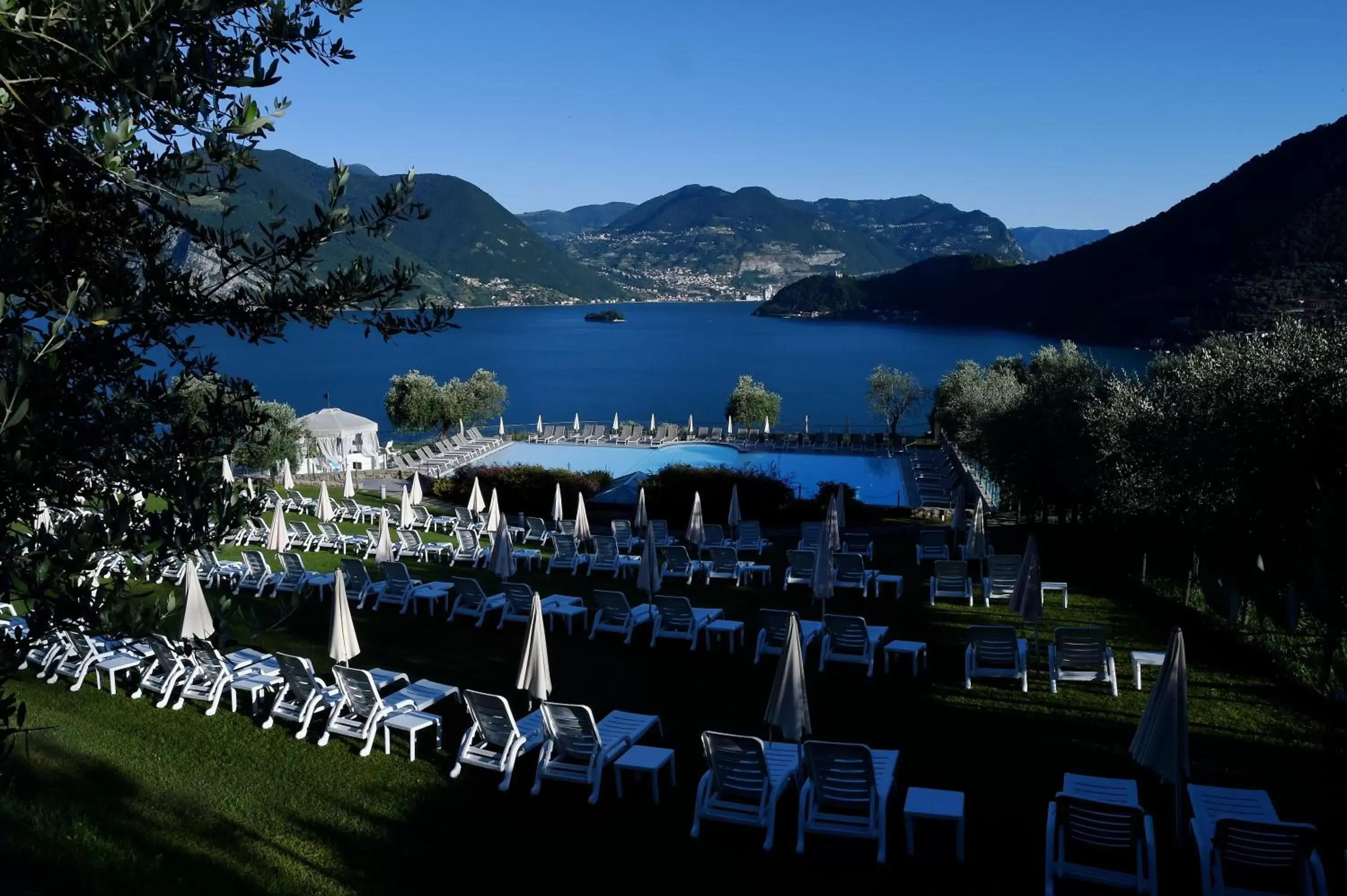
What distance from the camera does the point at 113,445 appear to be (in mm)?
4047

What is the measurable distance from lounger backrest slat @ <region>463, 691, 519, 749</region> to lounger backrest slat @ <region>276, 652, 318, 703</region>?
5.15 feet

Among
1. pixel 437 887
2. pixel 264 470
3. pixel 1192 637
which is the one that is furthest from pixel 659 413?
pixel 437 887

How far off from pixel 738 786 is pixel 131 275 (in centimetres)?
462

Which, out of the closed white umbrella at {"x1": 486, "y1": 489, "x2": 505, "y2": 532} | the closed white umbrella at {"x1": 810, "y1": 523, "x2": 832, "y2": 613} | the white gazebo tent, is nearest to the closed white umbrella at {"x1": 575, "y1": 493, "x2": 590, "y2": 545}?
the closed white umbrella at {"x1": 486, "y1": 489, "x2": 505, "y2": 532}

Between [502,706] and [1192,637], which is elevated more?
[502,706]

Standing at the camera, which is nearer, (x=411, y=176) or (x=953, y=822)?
(x=411, y=176)

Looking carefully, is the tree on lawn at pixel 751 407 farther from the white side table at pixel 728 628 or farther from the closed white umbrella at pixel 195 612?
the closed white umbrella at pixel 195 612

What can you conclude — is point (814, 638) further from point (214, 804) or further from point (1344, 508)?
point (214, 804)

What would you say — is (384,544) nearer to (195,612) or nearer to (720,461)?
(195,612)

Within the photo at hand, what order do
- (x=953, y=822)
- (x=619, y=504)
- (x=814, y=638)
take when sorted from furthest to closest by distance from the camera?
1. (x=619, y=504)
2. (x=814, y=638)
3. (x=953, y=822)

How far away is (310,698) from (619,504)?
1479 cm

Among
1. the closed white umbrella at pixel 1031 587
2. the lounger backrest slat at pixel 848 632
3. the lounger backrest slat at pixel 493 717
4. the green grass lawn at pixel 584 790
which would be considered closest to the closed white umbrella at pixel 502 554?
the green grass lawn at pixel 584 790

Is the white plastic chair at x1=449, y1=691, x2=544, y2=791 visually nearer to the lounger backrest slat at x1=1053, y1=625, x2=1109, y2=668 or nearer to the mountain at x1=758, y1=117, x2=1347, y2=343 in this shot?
the lounger backrest slat at x1=1053, y1=625, x2=1109, y2=668

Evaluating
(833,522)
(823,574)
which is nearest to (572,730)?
(823,574)
